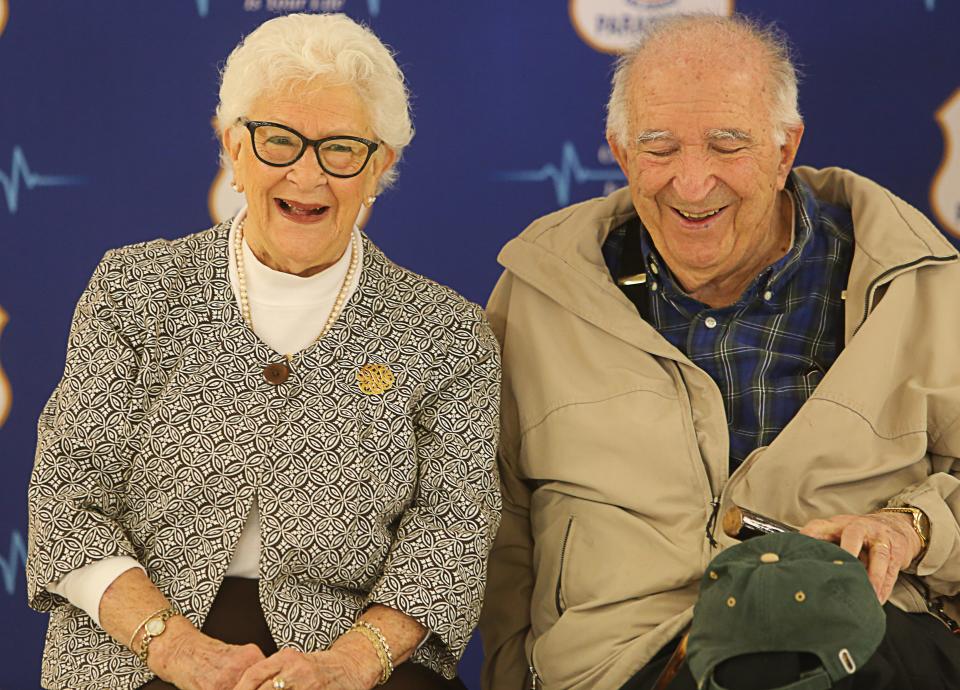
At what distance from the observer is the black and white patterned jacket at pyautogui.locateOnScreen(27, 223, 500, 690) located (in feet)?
6.67

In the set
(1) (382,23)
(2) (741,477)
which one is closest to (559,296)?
(2) (741,477)

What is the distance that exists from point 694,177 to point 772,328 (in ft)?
1.00

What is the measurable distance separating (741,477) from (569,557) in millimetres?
325

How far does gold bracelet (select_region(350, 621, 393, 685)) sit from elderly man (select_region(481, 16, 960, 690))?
0.33 m

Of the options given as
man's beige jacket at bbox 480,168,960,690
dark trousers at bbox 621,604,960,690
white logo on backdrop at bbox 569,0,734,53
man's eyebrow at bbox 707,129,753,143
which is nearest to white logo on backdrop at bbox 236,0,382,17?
white logo on backdrop at bbox 569,0,734,53

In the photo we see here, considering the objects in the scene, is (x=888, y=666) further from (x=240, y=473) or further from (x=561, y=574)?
(x=240, y=473)

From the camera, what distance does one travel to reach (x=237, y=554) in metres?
2.09

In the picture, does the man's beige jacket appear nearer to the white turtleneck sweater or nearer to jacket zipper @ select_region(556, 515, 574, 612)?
jacket zipper @ select_region(556, 515, 574, 612)

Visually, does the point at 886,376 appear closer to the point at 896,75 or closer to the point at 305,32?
the point at 896,75

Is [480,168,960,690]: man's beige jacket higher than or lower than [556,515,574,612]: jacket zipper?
higher

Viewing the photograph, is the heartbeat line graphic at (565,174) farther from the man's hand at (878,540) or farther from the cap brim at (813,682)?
the cap brim at (813,682)

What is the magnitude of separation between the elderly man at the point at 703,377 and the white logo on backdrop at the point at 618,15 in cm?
34

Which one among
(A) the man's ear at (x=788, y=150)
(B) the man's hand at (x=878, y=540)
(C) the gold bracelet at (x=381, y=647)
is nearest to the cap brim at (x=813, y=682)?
(B) the man's hand at (x=878, y=540)

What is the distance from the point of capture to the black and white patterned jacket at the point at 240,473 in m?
2.03
